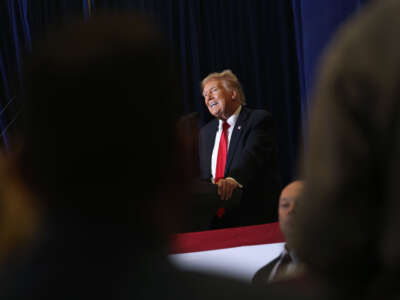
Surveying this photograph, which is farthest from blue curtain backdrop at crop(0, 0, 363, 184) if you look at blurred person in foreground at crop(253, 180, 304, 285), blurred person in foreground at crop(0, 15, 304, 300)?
blurred person in foreground at crop(0, 15, 304, 300)

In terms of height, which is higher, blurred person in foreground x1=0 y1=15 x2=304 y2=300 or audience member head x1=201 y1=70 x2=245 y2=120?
blurred person in foreground x1=0 y1=15 x2=304 y2=300

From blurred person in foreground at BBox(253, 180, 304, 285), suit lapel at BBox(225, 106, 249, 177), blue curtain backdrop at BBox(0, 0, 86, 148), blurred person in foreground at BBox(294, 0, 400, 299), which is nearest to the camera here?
blurred person in foreground at BBox(294, 0, 400, 299)

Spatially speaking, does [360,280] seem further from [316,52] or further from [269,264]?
[316,52]

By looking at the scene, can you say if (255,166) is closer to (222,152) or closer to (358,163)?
(222,152)

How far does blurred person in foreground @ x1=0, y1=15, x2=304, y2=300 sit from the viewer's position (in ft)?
1.34

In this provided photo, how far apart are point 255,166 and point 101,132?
2.56 m

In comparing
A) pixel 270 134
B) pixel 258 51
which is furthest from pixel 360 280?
pixel 258 51

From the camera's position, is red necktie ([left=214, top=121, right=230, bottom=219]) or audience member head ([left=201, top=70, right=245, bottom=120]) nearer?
red necktie ([left=214, top=121, right=230, bottom=219])

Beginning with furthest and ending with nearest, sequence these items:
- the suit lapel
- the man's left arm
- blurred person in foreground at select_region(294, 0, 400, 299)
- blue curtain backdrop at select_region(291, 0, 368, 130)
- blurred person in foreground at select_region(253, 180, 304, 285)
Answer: blue curtain backdrop at select_region(291, 0, 368, 130), the suit lapel, the man's left arm, blurred person in foreground at select_region(253, 180, 304, 285), blurred person in foreground at select_region(294, 0, 400, 299)

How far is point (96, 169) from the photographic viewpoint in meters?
0.43

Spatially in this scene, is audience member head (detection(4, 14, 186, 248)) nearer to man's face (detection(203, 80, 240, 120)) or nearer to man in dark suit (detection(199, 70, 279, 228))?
man in dark suit (detection(199, 70, 279, 228))

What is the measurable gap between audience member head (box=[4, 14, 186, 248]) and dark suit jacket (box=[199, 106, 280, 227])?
2.47 metres

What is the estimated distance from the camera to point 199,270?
42cm

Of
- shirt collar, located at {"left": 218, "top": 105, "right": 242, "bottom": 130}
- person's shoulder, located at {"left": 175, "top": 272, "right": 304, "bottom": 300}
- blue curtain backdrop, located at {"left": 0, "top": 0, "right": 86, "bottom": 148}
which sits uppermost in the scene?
blue curtain backdrop, located at {"left": 0, "top": 0, "right": 86, "bottom": 148}
